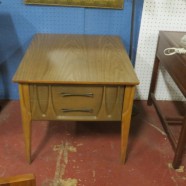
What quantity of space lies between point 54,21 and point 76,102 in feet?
2.50

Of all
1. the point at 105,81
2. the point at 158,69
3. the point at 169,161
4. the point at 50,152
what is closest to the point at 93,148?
the point at 50,152

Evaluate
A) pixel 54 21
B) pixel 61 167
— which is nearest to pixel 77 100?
pixel 61 167

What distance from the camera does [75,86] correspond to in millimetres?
1235

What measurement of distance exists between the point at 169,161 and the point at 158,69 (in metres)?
0.75

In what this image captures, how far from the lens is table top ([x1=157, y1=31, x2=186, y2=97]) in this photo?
1.35 meters

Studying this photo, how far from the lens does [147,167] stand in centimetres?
153

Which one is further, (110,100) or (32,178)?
(110,100)

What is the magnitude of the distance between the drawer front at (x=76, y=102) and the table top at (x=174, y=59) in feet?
1.18

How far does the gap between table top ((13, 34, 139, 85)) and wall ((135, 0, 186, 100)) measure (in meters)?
0.32

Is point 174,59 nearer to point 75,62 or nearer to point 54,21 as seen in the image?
point 75,62

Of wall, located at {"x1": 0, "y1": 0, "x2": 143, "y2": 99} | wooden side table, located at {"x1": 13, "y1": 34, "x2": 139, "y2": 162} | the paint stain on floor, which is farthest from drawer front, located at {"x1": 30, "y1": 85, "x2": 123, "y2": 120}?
wall, located at {"x1": 0, "y1": 0, "x2": 143, "y2": 99}

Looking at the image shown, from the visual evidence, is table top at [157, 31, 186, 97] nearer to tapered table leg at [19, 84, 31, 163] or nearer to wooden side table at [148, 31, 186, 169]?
wooden side table at [148, 31, 186, 169]

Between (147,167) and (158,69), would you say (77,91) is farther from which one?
(158,69)

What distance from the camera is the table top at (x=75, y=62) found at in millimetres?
1206
